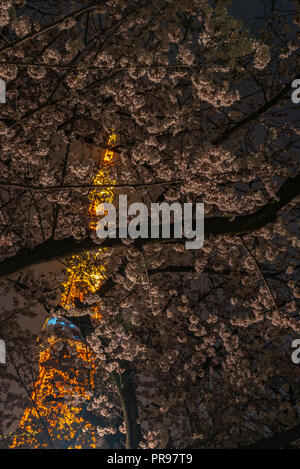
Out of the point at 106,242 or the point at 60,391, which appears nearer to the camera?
the point at 106,242

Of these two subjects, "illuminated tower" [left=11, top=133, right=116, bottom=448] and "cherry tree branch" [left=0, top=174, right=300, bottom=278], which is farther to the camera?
"illuminated tower" [left=11, top=133, right=116, bottom=448]

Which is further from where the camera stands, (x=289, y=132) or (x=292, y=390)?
(x=292, y=390)

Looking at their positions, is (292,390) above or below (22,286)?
below

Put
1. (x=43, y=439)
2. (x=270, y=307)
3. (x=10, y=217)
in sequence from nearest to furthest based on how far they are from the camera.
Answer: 1. (x=270, y=307)
2. (x=10, y=217)
3. (x=43, y=439)

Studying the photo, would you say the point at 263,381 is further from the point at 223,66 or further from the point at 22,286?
the point at 223,66

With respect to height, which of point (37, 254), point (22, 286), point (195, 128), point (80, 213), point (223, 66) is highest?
point (195, 128)

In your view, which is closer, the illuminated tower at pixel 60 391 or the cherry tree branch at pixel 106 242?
the cherry tree branch at pixel 106 242

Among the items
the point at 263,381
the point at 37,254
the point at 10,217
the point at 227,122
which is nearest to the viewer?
the point at 37,254

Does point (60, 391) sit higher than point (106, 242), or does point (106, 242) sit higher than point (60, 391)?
point (106, 242)

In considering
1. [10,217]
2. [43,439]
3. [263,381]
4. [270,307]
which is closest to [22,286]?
[10,217]
